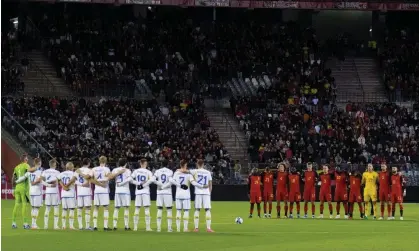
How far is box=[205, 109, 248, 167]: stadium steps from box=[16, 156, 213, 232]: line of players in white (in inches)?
984

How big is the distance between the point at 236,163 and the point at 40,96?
1096cm

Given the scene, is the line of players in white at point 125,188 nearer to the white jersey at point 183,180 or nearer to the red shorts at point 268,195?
the white jersey at point 183,180

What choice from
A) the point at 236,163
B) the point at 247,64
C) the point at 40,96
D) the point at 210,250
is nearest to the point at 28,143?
the point at 40,96

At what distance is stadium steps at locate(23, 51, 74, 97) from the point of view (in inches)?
2191

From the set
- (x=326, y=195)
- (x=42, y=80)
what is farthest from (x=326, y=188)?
(x=42, y=80)

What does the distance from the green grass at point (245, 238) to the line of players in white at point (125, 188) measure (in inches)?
27.7

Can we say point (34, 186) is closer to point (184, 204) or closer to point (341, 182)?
point (184, 204)

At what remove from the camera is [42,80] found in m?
56.6

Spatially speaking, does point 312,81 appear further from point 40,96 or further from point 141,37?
point 40,96

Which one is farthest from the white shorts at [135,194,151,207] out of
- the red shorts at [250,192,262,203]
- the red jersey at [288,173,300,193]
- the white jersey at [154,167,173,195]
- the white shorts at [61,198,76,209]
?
the red jersey at [288,173,300,193]

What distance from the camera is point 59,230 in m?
28.9

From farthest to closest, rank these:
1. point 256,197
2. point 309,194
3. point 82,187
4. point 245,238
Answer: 1. point 309,194
2. point 256,197
3. point 82,187
4. point 245,238

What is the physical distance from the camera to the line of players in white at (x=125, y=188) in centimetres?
2755

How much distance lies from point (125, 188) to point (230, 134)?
2839 cm
